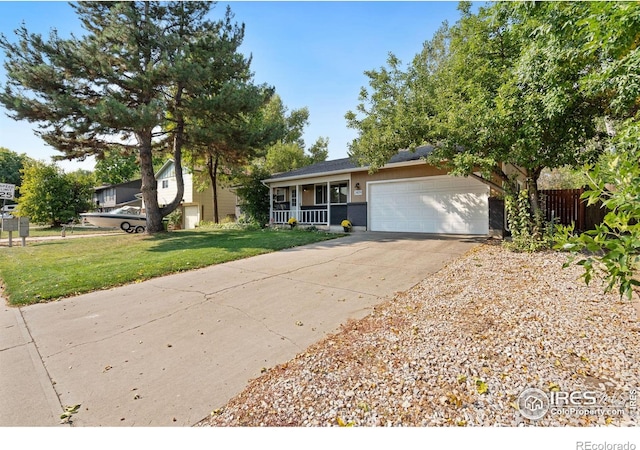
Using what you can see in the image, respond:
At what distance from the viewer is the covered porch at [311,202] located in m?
15.0

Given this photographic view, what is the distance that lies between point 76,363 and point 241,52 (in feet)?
45.5

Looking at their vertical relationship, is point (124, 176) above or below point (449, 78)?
above

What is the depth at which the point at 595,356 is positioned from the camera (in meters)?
2.59

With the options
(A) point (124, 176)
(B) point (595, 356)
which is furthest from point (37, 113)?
(A) point (124, 176)

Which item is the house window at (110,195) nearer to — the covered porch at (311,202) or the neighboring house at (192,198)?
the neighboring house at (192,198)

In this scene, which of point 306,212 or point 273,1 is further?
point 306,212

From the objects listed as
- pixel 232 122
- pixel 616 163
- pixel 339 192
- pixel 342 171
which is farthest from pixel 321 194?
pixel 616 163

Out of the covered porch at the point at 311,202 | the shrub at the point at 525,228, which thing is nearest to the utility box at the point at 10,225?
the covered porch at the point at 311,202

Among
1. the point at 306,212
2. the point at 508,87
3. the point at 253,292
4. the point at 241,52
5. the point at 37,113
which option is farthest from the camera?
the point at 306,212

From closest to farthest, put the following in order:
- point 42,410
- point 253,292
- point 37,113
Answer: point 42,410, point 253,292, point 37,113

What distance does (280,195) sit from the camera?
18.0 meters

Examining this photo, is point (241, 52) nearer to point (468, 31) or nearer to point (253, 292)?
point (468, 31)

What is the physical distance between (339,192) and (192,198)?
48.8 feet

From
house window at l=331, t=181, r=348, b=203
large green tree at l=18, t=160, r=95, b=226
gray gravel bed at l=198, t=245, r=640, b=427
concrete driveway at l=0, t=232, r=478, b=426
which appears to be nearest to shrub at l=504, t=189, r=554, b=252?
concrete driveway at l=0, t=232, r=478, b=426
